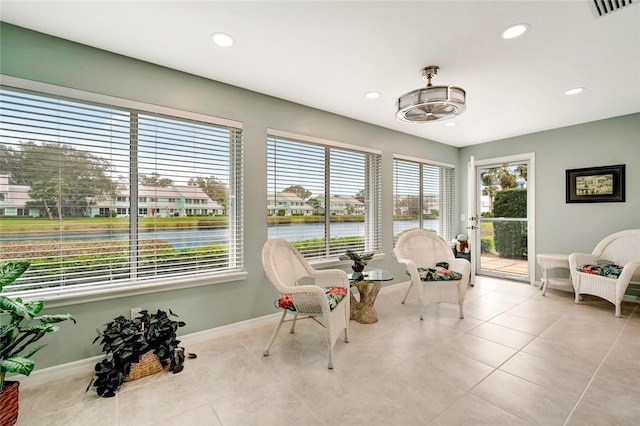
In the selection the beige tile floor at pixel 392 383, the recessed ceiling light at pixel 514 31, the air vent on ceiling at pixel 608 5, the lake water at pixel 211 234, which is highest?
the recessed ceiling light at pixel 514 31

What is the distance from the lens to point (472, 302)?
3875 millimetres

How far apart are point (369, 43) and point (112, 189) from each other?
2381 millimetres

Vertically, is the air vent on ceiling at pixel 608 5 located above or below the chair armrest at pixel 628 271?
above

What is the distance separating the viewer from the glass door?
195 inches

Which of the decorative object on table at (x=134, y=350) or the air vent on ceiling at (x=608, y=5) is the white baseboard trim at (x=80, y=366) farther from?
the air vent on ceiling at (x=608, y=5)

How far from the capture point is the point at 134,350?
2.13 m

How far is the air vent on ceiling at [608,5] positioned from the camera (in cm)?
177

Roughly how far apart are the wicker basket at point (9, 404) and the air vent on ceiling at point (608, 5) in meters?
4.10

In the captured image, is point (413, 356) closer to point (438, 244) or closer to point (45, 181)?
point (438, 244)

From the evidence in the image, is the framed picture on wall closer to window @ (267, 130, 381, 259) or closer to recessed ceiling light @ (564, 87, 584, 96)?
recessed ceiling light @ (564, 87, 584, 96)

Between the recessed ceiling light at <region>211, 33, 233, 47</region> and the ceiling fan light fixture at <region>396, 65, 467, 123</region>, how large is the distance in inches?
57.6

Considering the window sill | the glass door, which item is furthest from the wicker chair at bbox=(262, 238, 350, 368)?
the glass door

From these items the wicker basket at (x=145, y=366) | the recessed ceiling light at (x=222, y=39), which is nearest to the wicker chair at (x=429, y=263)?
the wicker basket at (x=145, y=366)

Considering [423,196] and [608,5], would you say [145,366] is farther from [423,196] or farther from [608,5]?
[423,196]
